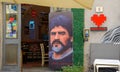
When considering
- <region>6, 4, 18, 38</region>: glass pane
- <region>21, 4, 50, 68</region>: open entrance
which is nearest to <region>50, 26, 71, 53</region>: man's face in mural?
<region>6, 4, 18, 38</region>: glass pane

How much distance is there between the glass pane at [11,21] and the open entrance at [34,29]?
5.15 meters

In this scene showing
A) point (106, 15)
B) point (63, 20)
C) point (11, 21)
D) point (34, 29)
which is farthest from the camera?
point (34, 29)

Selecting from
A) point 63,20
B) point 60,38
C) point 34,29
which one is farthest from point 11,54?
point 34,29

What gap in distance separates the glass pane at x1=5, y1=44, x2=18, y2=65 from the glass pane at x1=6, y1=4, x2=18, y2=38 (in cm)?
36

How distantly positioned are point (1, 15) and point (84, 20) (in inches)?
110

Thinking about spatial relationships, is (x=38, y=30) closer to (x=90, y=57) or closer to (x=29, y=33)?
(x=29, y=33)

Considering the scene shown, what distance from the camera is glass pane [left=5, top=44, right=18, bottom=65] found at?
1140 cm

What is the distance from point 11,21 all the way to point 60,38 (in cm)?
178

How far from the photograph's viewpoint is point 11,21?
11.4 meters

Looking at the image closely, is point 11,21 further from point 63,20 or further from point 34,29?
point 34,29

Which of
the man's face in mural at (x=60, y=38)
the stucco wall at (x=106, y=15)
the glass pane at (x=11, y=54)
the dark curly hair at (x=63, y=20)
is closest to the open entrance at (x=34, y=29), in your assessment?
the glass pane at (x=11, y=54)

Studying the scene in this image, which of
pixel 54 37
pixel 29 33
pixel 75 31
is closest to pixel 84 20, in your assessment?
pixel 75 31

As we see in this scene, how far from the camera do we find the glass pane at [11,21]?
11.4 meters

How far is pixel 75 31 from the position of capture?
36.7 feet
